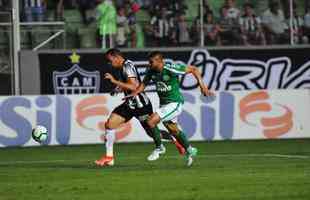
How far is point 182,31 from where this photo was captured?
30.3 m

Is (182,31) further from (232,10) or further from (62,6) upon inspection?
(62,6)

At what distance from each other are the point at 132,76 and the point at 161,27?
448 inches

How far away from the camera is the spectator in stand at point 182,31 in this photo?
30.1 meters

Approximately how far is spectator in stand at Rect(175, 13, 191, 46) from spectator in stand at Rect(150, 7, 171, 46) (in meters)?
0.30

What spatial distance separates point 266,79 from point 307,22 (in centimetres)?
229

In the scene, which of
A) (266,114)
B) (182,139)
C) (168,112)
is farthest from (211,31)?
(182,139)

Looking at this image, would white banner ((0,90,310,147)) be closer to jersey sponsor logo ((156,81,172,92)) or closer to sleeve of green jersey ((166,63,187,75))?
jersey sponsor logo ((156,81,172,92))

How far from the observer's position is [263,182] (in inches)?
580

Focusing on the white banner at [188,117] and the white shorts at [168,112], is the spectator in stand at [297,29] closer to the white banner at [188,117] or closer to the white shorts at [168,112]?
the white banner at [188,117]

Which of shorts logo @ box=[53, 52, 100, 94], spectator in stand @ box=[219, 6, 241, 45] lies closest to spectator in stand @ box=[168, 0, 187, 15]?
spectator in stand @ box=[219, 6, 241, 45]

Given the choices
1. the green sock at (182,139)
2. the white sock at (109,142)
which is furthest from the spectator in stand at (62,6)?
the green sock at (182,139)

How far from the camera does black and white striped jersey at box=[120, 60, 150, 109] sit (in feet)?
62.4

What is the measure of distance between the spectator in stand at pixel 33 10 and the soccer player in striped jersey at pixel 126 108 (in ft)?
34.7

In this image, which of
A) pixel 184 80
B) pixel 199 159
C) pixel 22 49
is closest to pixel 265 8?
pixel 184 80
